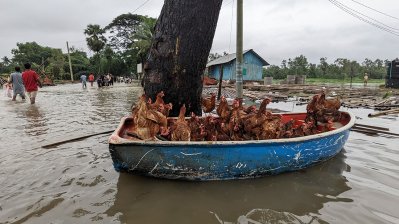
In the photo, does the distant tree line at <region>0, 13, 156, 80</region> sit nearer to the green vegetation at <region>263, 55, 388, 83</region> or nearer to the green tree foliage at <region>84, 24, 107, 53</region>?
the green tree foliage at <region>84, 24, 107, 53</region>

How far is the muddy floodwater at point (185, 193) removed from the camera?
131 inches

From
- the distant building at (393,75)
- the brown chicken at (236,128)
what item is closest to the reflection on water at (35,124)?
the brown chicken at (236,128)

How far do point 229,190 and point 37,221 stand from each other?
230 centimetres

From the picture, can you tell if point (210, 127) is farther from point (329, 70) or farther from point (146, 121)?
point (329, 70)

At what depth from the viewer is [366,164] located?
5180 mm

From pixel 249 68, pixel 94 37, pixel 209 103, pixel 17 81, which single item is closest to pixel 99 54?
pixel 94 37

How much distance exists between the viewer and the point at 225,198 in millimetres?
3775

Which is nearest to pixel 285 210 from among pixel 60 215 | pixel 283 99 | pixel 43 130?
pixel 60 215

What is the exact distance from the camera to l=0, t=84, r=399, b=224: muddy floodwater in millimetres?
3322

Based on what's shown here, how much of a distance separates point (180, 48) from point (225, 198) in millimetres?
3469

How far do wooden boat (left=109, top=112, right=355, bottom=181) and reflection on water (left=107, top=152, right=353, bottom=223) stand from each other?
0.15 m

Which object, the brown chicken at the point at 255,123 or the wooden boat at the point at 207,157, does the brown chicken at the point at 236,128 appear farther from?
the wooden boat at the point at 207,157

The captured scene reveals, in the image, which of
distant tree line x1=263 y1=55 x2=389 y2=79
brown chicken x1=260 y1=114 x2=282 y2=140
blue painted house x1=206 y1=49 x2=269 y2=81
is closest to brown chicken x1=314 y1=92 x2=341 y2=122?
brown chicken x1=260 y1=114 x2=282 y2=140

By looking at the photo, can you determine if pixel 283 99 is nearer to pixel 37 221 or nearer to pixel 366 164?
pixel 366 164
